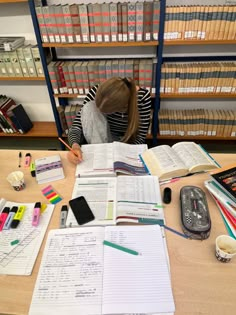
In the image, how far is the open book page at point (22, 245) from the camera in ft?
2.70

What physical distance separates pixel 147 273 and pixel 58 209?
1.50 ft

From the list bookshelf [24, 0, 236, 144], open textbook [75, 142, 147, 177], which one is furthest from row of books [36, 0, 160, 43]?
open textbook [75, 142, 147, 177]

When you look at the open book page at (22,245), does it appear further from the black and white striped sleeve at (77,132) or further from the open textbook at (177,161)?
the black and white striped sleeve at (77,132)

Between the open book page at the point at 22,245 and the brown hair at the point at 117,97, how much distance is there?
0.67m

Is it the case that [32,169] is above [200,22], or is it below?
below

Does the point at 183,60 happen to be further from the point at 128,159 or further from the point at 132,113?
the point at 128,159

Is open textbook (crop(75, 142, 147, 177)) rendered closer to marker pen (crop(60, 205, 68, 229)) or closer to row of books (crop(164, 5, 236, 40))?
marker pen (crop(60, 205, 68, 229))

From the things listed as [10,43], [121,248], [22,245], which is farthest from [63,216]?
[10,43]

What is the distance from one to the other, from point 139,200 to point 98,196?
18 centimetres

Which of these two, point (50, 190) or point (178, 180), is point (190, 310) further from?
point (50, 190)

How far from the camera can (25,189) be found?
1.14 meters

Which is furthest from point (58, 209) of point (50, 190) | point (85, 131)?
point (85, 131)

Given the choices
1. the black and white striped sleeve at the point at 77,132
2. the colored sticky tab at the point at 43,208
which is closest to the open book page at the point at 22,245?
the colored sticky tab at the point at 43,208

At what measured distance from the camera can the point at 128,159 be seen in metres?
1.22
